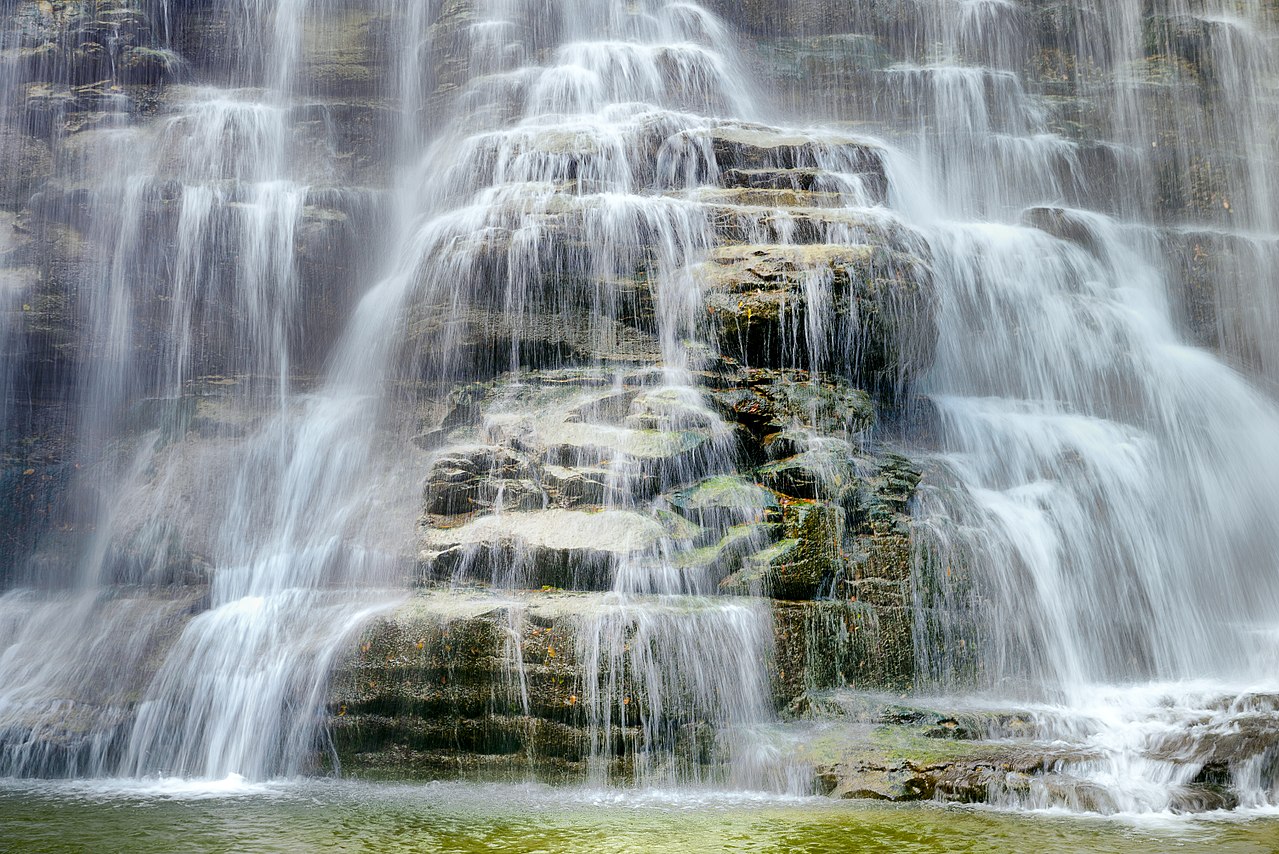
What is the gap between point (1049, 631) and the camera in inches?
344

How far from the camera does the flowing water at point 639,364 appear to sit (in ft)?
24.8

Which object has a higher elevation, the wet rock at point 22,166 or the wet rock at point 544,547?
the wet rock at point 22,166

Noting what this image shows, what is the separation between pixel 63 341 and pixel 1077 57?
1802 centimetres

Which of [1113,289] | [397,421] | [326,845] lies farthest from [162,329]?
[1113,289]

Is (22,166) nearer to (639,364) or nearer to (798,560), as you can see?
(639,364)

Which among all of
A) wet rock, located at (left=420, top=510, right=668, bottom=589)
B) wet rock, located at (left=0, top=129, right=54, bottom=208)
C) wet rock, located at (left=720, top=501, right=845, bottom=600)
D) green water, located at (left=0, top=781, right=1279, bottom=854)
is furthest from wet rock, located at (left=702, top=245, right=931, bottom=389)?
wet rock, located at (left=0, top=129, right=54, bottom=208)

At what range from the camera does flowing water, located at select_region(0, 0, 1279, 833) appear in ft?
24.8

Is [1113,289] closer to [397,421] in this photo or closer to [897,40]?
[897,40]

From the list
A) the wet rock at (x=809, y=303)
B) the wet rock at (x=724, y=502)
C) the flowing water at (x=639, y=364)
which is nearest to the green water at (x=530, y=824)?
the flowing water at (x=639, y=364)

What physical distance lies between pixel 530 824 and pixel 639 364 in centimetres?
547

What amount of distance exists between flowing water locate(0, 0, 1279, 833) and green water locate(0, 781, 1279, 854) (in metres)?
0.30

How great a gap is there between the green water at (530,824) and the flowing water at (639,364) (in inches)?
11.7

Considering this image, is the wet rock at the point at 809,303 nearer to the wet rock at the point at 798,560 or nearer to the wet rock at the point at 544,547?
the wet rock at the point at 798,560

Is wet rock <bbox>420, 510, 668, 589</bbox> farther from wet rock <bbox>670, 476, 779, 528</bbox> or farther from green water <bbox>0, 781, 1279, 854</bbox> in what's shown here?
green water <bbox>0, 781, 1279, 854</bbox>
